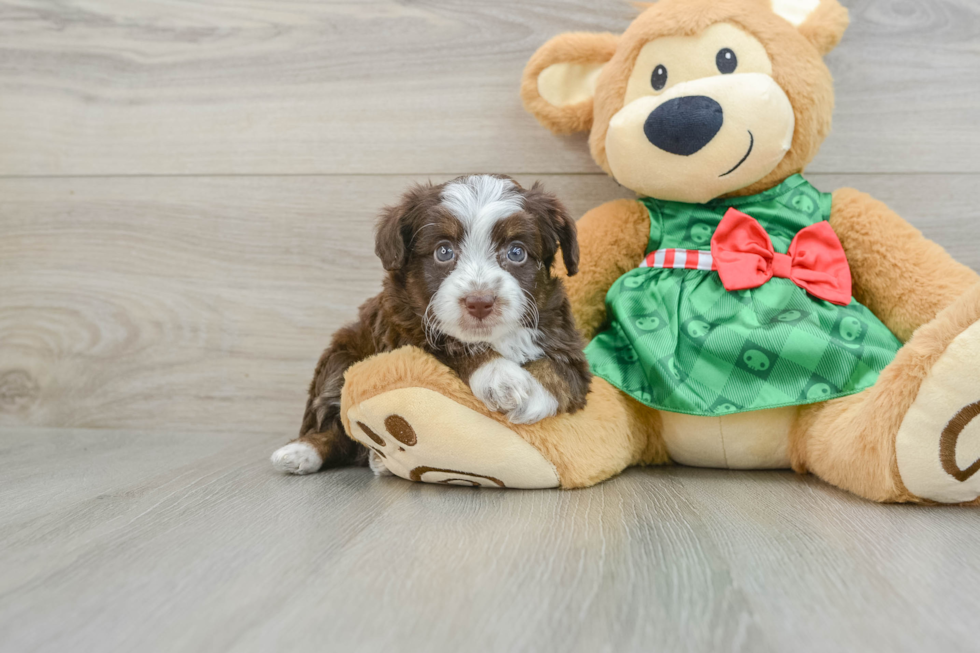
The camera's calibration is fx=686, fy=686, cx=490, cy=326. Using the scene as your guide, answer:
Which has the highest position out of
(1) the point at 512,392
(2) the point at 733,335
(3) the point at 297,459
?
(2) the point at 733,335

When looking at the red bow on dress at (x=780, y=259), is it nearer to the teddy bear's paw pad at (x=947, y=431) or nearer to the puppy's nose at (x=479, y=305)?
the teddy bear's paw pad at (x=947, y=431)

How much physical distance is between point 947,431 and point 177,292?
1.87 meters

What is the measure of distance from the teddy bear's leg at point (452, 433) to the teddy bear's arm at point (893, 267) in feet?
2.23

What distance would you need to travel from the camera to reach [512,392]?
1.17 m

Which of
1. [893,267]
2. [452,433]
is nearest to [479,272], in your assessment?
[452,433]

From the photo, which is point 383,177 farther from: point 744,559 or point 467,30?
point 744,559

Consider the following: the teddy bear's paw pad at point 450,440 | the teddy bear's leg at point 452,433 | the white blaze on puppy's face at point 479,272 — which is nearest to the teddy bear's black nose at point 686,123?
the white blaze on puppy's face at point 479,272

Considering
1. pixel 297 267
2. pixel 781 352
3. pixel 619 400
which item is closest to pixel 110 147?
pixel 297 267

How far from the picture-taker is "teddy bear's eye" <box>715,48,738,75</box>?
1.41 m

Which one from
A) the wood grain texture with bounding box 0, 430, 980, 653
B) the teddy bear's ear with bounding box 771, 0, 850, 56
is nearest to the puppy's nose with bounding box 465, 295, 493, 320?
the wood grain texture with bounding box 0, 430, 980, 653

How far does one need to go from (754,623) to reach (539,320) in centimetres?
67

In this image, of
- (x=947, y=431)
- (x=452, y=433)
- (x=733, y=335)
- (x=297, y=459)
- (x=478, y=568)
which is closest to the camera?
(x=478, y=568)

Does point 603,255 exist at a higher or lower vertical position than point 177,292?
higher

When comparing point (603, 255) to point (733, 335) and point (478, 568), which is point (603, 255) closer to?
point (733, 335)
